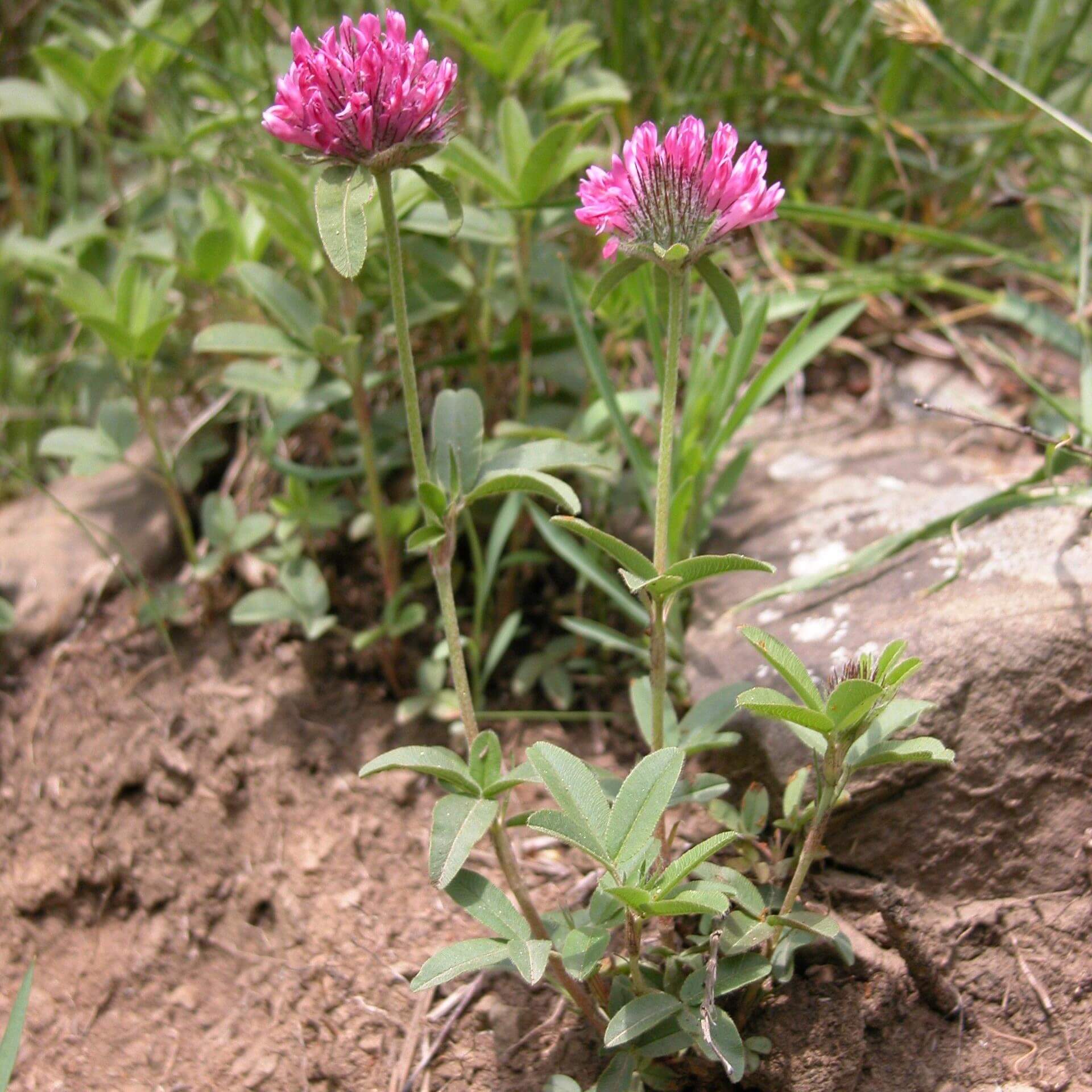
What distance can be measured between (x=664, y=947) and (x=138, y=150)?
216 centimetres

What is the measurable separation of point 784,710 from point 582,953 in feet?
1.30

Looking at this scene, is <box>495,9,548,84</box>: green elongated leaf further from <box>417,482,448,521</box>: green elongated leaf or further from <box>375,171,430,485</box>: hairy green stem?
<box>417,482,448,521</box>: green elongated leaf

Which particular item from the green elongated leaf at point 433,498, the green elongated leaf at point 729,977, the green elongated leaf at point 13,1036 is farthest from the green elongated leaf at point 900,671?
the green elongated leaf at point 13,1036

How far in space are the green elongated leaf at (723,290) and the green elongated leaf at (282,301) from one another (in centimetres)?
85

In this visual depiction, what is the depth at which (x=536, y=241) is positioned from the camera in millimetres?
2250

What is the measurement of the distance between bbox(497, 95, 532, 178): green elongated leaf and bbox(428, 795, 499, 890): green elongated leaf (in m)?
1.13

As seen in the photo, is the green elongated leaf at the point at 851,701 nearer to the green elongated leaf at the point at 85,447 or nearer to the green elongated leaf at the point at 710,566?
the green elongated leaf at the point at 710,566

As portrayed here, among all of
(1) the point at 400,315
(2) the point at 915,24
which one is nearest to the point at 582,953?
(1) the point at 400,315

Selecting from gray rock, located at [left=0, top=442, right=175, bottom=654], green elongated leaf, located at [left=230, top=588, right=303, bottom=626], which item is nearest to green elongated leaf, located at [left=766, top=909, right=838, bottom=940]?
green elongated leaf, located at [left=230, top=588, right=303, bottom=626]

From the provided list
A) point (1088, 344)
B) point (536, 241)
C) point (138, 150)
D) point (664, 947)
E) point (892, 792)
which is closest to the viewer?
point (664, 947)

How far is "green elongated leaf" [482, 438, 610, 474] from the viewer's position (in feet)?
5.29

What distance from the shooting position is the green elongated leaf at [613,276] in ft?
5.03

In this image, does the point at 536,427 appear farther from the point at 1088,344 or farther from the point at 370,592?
the point at 1088,344

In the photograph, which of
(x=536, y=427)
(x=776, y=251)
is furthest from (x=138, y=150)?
(x=776, y=251)
